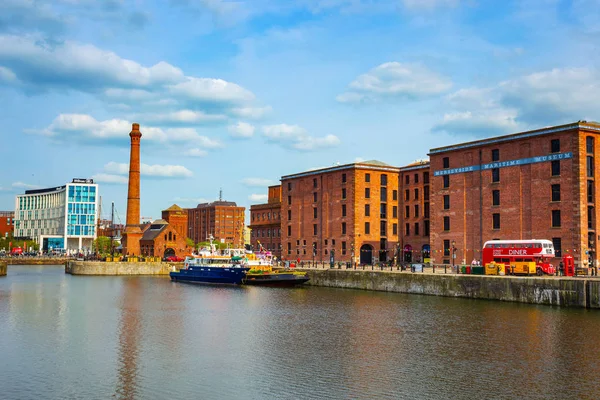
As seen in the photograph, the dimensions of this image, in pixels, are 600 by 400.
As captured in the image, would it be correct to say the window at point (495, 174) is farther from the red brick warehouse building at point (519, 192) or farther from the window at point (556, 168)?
the window at point (556, 168)

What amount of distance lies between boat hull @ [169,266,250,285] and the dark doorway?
22126mm

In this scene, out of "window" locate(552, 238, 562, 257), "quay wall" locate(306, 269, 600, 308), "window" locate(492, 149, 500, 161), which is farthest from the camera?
"window" locate(492, 149, 500, 161)

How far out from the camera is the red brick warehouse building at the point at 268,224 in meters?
135

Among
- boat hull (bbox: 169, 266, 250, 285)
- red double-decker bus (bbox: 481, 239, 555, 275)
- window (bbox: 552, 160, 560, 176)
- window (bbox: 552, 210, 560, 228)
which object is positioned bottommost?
boat hull (bbox: 169, 266, 250, 285)

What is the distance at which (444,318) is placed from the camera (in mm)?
47156

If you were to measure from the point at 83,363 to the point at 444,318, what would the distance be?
2716 centimetres

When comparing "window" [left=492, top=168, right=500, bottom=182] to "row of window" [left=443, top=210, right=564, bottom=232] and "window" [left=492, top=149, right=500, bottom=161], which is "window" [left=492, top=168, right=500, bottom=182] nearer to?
"window" [left=492, top=149, right=500, bottom=161]

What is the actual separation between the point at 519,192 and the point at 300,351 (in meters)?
47.4

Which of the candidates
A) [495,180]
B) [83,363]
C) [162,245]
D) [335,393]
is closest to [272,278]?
[495,180]

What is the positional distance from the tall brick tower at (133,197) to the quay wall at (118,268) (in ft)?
28.1

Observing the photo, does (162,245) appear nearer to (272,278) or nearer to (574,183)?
(272,278)

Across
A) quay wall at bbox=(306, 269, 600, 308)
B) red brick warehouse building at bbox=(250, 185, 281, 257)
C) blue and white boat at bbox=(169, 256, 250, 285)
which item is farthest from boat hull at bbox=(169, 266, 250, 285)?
red brick warehouse building at bbox=(250, 185, 281, 257)

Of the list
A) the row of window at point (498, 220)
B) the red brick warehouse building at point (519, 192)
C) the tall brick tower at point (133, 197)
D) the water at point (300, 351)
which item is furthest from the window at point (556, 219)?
the tall brick tower at point (133, 197)

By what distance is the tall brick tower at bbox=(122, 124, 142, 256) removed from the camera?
122 meters
